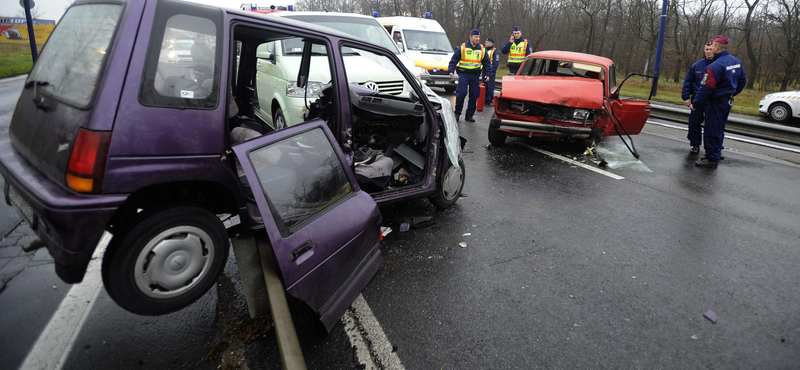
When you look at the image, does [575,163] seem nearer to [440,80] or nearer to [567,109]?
[567,109]

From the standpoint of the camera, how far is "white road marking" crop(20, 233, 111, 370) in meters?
2.34

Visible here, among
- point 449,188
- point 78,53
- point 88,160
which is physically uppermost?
point 78,53

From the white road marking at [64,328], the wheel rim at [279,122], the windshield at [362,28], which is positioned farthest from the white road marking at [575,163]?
the white road marking at [64,328]

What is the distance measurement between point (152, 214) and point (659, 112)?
500 inches

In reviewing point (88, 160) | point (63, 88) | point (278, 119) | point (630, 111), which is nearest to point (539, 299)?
point (88, 160)

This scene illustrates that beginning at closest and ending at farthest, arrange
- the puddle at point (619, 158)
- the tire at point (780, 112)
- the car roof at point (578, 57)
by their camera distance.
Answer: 1. the puddle at point (619, 158)
2. the car roof at point (578, 57)
3. the tire at point (780, 112)

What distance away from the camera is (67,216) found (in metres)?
2.13

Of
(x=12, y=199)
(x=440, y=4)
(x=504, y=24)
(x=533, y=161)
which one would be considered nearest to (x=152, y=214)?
(x=12, y=199)

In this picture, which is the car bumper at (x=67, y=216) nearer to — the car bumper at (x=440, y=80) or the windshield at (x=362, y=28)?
the windshield at (x=362, y=28)

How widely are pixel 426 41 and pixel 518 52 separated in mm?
2760

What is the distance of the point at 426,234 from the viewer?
4.07 m

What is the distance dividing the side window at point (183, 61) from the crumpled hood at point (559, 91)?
5.37 meters

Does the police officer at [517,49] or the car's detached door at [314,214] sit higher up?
the police officer at [517,49]

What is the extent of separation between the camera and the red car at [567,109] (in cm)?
670
